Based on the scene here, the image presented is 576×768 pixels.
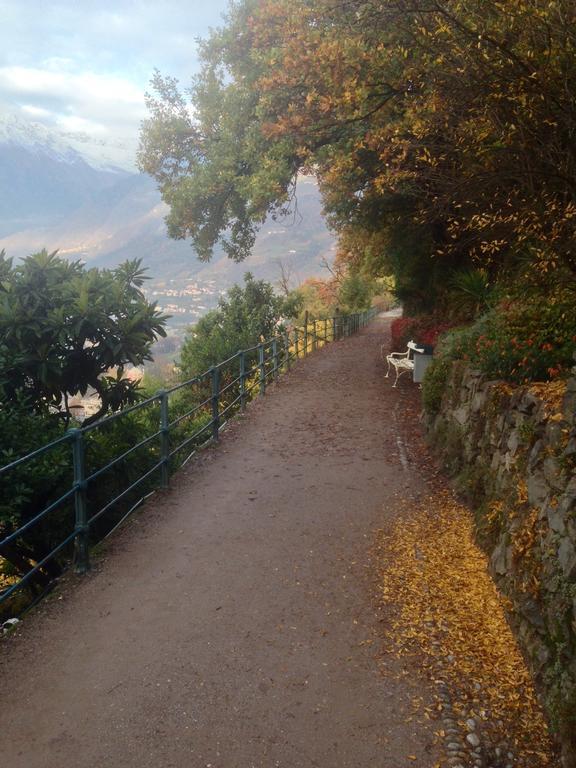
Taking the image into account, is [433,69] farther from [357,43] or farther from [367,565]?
[367,565]

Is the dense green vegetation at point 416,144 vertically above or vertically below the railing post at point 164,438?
above

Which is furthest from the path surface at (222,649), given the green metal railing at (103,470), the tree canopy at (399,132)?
the tree canopy at (399,132)

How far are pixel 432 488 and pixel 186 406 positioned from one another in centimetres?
1049

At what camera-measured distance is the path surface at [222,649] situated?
125 inches

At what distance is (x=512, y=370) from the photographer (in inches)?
243

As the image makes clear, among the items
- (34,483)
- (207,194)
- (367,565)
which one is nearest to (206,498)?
(34,483)

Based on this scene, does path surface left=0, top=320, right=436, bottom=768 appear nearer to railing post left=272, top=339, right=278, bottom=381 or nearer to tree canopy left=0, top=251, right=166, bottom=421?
tree canopy left=0, top=251, right=166, bottom=421

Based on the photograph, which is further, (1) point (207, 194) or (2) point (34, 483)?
(1) point (207, 194)

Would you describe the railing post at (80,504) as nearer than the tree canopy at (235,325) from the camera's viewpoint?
Yes

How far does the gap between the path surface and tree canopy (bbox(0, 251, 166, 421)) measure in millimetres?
2533

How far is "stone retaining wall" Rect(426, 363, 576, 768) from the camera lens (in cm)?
324

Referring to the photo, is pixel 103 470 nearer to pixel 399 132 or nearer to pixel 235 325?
pixel 399 132

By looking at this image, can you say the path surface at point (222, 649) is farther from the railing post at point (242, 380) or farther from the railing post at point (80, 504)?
the railing post at point (242, 380)

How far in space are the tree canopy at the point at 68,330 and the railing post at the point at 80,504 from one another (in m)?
2.64
